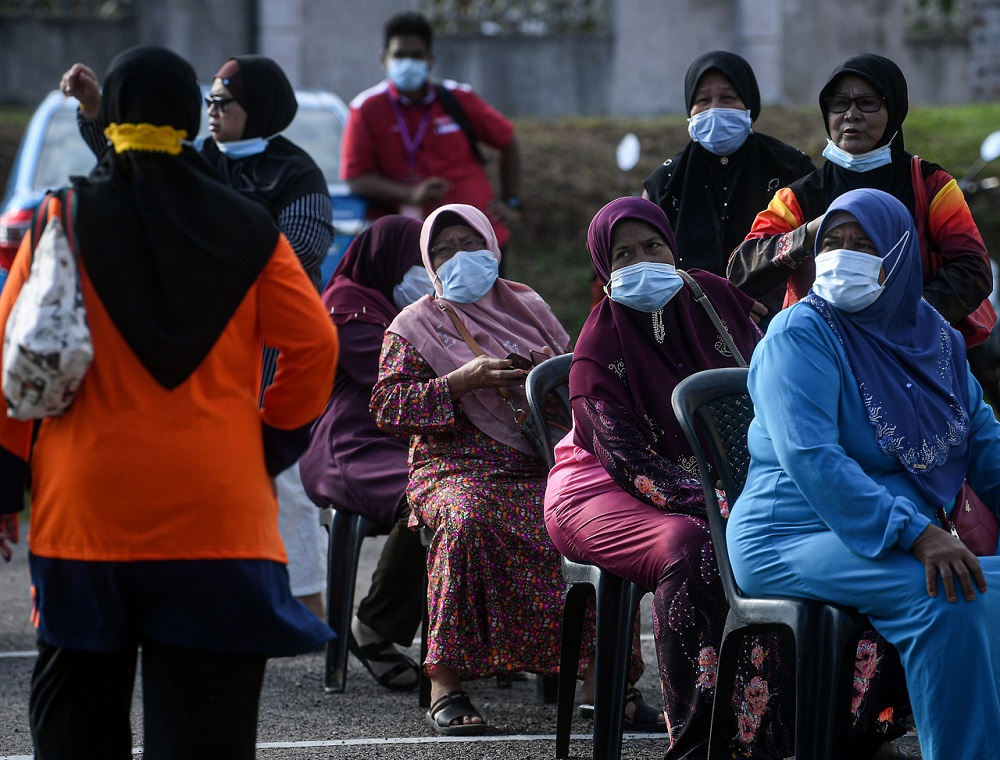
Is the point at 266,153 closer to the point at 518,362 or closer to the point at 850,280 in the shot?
the point at 518,362

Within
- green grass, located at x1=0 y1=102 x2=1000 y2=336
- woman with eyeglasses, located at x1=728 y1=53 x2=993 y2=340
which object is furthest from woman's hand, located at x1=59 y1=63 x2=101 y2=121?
green grass, located at x1=0 y1=102 x2=1000 y2=336

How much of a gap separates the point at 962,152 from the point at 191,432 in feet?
36.9

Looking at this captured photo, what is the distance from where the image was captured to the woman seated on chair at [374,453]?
5.17 m

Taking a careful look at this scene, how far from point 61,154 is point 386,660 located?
469cm

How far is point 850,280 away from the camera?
3596 millimetres

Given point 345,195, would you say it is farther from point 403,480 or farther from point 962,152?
point 962,152

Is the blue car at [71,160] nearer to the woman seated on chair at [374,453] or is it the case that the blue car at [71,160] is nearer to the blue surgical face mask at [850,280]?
the woman seated on chair at [374,453]

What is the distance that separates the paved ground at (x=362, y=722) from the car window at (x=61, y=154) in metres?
3.65

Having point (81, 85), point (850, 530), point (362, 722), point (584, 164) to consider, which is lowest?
point (362, 722)

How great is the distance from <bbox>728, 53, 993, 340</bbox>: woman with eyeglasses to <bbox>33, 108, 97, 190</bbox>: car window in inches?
197

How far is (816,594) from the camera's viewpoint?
3.38 meters

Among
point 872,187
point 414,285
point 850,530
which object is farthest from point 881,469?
point 414,285

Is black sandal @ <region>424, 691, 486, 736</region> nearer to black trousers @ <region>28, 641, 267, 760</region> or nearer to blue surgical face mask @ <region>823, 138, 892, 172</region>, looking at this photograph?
black trousers @ <region>28, 641, 267, 760</region>

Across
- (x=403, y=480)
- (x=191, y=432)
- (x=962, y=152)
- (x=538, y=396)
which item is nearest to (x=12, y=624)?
(x=403, y=480)
